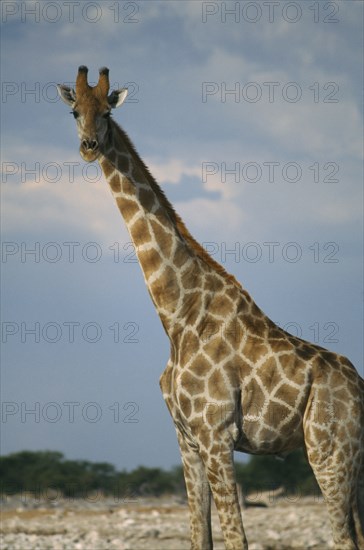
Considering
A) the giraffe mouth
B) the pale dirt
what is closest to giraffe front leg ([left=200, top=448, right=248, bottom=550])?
the giraffe mouth

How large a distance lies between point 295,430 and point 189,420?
3.80 feet

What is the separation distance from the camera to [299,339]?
926cm

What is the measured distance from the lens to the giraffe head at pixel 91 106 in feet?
27.9

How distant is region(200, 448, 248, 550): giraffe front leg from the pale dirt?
4.90 m

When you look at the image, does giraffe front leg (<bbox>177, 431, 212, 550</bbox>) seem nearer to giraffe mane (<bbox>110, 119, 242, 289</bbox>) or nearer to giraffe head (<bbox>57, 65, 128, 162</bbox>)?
giraffe mane (<bbox>110, 119, 242, 289</bbox>)

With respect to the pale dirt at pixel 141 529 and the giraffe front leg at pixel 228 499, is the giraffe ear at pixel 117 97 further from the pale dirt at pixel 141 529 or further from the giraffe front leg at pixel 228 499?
the pale dirt at pixel 141 529

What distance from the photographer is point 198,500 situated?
8.66 metres

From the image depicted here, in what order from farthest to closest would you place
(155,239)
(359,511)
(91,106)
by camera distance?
(155,239), (359,511), (91,106)

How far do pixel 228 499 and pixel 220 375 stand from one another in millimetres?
1245

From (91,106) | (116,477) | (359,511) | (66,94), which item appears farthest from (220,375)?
(116,477)

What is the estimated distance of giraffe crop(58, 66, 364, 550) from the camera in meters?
8.41

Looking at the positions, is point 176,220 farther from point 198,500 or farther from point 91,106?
point 198,500

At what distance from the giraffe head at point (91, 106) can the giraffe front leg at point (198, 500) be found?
→ 334 centimetres

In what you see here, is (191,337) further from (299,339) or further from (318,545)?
(318,545)
